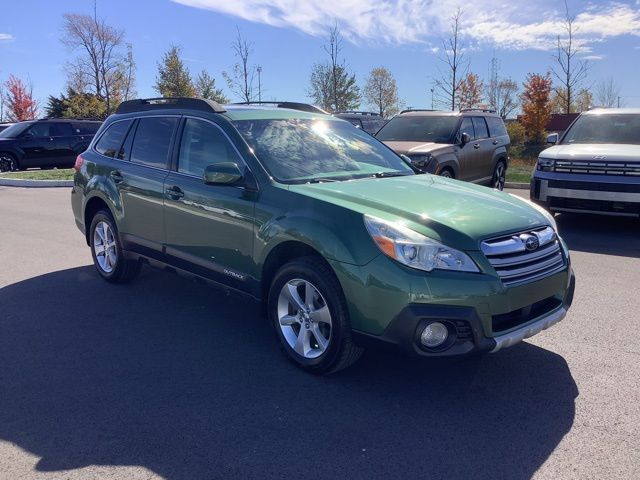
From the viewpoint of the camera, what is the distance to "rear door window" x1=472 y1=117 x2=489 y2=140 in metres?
11.9

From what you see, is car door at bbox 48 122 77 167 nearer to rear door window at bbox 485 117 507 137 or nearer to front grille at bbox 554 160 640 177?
rear door window at bbox 485 117 507 137

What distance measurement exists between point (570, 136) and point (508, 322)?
24.0 ft

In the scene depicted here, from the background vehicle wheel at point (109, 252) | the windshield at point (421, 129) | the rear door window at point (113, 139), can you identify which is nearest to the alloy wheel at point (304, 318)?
the background vehicle wheel at point (109, 252)

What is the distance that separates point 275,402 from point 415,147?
7.51m

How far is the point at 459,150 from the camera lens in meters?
10.9

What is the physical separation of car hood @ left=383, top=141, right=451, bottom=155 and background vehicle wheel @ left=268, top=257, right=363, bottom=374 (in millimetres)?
6362

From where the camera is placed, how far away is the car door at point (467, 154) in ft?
35.9

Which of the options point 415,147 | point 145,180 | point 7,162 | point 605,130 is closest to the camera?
point 145,180

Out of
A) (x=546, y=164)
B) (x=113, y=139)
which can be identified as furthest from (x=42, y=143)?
(x=546, y=164)

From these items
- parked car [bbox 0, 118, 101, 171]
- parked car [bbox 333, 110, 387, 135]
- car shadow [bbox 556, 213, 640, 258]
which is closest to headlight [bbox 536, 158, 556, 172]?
car shadow [bbox 556, 213, 640, 258]

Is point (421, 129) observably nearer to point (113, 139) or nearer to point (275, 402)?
point (113, 139)

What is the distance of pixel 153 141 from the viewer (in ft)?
17.7

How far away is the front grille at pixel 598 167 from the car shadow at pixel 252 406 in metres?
4.89

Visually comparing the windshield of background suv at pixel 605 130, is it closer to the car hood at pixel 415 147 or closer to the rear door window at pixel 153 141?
the car hood at pixel 415 147
